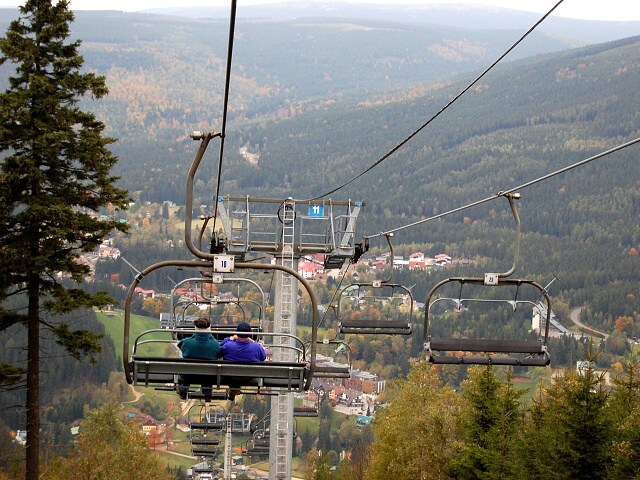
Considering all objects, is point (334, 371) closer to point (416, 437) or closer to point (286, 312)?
point (286, 312)

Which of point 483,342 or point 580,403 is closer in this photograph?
point 483,342

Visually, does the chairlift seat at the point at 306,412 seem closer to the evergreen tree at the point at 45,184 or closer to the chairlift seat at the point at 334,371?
the chairlift seat at the point at 334,371

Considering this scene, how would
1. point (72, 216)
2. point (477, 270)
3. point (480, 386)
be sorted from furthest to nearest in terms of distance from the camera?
point (477, 270) < point (480, 386) < point (72, 216)

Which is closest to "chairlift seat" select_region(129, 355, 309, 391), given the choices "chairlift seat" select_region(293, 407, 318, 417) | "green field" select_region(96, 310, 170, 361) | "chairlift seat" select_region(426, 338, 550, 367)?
"chairlift seat" select_region(426, 338, 550, 367)

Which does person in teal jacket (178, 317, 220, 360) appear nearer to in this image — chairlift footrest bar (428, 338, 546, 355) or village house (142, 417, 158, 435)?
chairlift footrest bar (428, 338, 546, 355)

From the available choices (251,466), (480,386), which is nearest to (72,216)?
(480,386)

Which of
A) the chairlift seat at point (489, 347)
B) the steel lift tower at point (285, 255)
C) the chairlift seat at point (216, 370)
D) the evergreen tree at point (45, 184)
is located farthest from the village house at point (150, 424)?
the chairlift seat at point (216, 370)

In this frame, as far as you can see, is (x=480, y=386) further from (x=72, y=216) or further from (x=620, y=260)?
(x=620, y=260)
